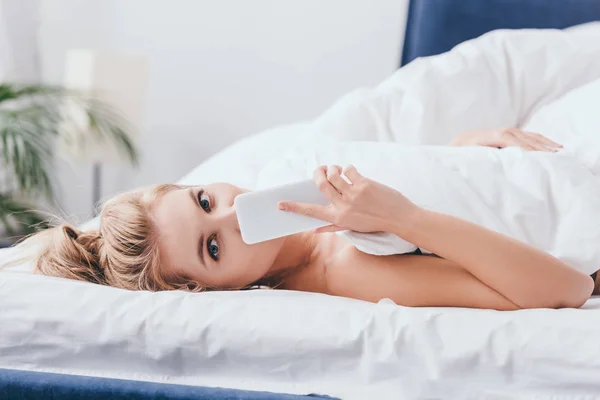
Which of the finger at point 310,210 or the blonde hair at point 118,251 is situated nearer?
the finger at point 310,210

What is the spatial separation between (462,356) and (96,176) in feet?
6.56

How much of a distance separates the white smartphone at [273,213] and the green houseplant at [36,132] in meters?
1.40

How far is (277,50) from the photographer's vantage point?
2535 millimetres

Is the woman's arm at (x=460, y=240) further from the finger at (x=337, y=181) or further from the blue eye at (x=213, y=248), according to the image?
the blue eye at (x=213, y=248)

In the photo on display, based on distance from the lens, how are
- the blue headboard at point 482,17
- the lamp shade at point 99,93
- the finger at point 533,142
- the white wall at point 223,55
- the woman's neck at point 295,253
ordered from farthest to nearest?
the white wall at point 223,55 < the lamp shade at point 99,93 < the blue headboard at point 482,17 < the finger at point 533,142 < the woman's neck at point 295,253

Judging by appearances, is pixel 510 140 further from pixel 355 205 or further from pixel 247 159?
pixel 247 159

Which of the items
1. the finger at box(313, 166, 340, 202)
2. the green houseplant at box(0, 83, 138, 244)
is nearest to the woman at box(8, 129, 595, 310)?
the finger at box(313, 166, 340, 202)

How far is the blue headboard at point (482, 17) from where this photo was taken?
2045 millimetres

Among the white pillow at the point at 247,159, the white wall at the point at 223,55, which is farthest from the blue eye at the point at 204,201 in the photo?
the white wall at the point at 223,55

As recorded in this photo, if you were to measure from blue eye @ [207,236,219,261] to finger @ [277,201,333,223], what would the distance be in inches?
6.9

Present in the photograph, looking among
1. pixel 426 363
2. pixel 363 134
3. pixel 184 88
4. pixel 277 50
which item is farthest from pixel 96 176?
pixel 426 363

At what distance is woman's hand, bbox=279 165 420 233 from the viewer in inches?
39.3

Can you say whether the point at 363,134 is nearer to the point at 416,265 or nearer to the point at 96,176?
the point at 416,265

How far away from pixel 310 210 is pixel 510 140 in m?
Answer: 0.58
